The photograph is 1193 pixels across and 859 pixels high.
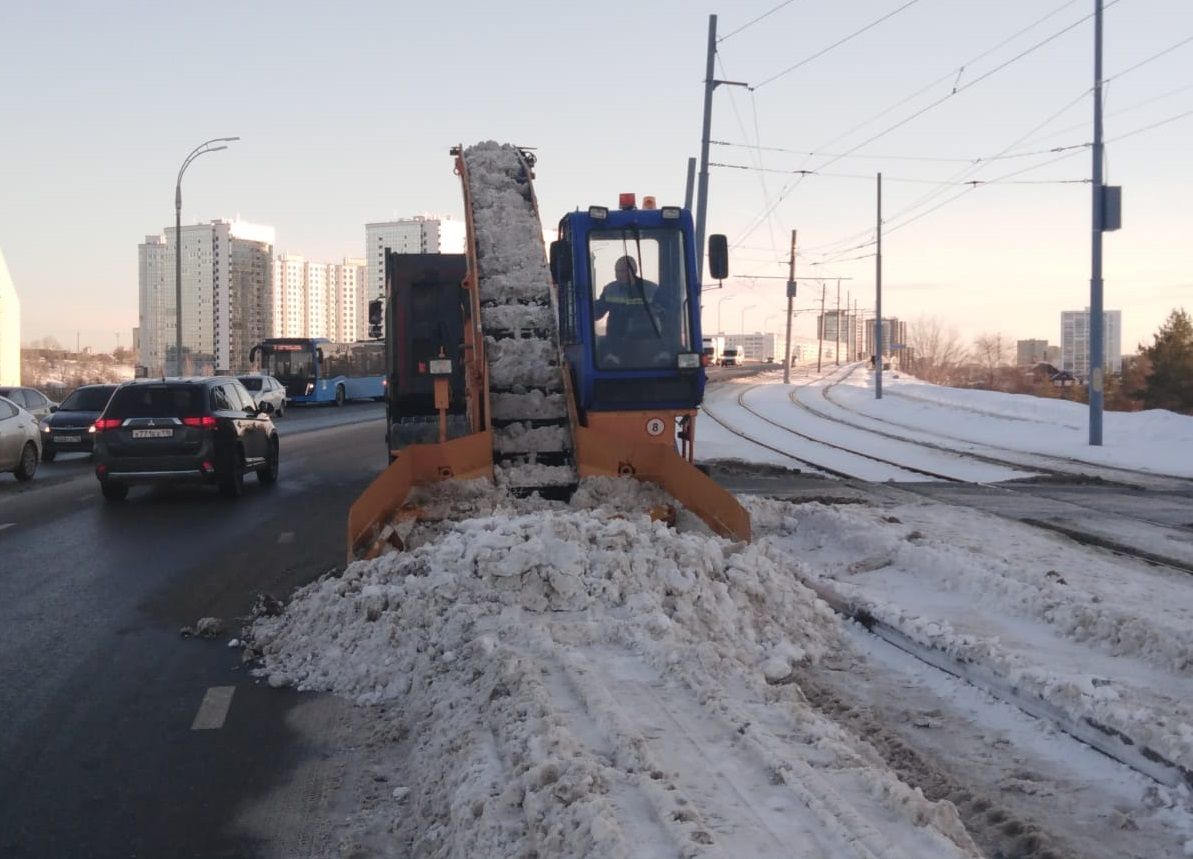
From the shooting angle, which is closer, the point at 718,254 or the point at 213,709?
the point at 213,709

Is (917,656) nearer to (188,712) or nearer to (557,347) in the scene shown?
(188,712)

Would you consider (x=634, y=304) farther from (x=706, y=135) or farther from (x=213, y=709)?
(x=706, y=135)

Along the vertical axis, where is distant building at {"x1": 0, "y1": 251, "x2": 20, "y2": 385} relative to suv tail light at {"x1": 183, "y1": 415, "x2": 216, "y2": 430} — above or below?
above

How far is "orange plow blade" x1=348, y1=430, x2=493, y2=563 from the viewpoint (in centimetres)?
917

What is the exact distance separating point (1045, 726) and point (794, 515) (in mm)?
7040

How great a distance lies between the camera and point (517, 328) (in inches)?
487

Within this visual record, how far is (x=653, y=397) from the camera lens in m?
12.0

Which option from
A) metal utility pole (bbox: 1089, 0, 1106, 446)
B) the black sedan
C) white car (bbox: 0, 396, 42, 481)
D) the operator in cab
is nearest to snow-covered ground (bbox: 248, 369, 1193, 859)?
the operator in cab

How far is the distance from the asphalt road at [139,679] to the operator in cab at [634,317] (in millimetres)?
3604

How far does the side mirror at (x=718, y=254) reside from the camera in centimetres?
1180

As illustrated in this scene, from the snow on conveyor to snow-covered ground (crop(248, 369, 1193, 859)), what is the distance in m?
0.02

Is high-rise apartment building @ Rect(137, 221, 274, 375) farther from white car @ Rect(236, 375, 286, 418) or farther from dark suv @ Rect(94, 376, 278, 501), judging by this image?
dark suv @ Rect(94, 376, 278, 501)

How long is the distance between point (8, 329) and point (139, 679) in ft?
208

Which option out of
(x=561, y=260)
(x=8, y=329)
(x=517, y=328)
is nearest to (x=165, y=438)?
(x=517, y=328)
